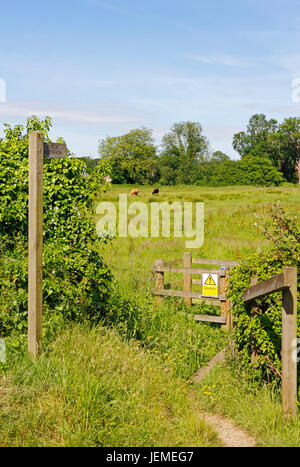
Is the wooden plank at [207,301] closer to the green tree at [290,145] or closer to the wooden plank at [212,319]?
the wooden plank at [212,319]

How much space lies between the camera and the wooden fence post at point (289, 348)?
453 centimetres

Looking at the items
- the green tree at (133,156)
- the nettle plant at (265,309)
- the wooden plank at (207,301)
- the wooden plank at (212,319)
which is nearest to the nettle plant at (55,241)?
the nettle plant at (265,309)

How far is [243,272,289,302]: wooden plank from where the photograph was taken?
175 inches

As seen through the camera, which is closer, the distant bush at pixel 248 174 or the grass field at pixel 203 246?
the grass field at pixel 203 246

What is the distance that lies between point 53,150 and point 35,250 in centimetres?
132

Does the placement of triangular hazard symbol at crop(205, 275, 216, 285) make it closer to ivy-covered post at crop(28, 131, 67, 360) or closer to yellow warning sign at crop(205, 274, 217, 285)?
yellow warning sign at crop(205, 274, 217, 285)

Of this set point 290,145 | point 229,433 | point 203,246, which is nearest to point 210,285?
point 229,433

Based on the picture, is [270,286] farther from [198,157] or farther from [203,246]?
[198,157]

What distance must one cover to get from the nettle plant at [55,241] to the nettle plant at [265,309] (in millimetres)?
1953

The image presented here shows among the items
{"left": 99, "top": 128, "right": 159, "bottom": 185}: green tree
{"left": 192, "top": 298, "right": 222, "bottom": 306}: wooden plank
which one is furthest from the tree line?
{"left": 192, "top": 298, "right": 222, "bottom": 306}: wooden plank

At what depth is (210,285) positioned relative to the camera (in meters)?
10.1

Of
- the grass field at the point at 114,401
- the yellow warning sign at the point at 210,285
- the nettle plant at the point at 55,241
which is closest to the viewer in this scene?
the grass field at the point at 114,401

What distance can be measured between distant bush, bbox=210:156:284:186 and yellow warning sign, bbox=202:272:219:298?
227ft
